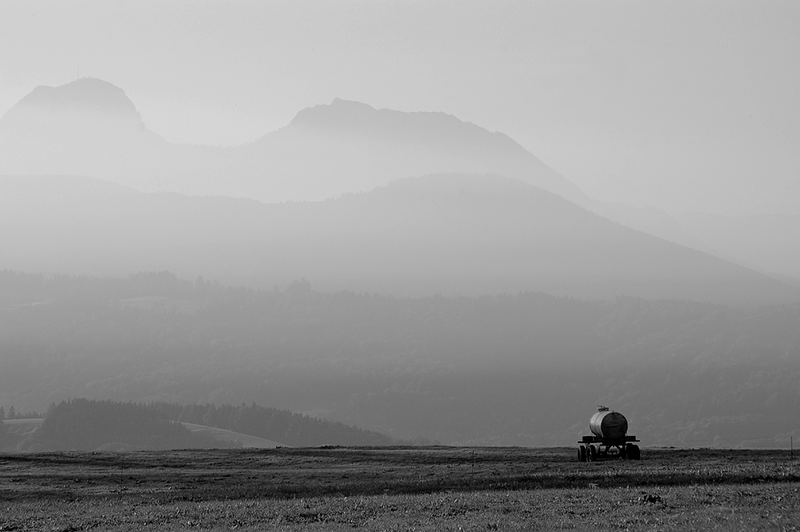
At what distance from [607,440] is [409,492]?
33260mm

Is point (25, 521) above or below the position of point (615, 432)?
below

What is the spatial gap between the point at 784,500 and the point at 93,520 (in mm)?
33772

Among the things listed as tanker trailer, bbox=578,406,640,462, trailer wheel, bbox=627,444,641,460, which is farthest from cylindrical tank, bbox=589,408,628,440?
trailer wheel, bbox=627,444,641,460

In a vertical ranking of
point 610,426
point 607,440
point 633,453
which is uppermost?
point 610,426

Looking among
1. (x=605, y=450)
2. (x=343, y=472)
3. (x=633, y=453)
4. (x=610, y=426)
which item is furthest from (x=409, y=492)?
(x=610, y=426)

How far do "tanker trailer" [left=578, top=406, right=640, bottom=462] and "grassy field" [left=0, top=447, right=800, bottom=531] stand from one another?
1.75 meters

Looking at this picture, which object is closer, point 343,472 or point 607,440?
point 343,472

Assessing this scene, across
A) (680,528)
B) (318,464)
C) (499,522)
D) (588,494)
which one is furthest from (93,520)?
(318,464)

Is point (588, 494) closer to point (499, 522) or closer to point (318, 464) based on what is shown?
point (499, 522)

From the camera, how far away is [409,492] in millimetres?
62250

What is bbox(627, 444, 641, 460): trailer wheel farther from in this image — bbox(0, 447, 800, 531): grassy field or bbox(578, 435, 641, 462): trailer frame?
bbox(0, 447, 800, 531): grassy field

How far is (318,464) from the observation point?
96438 millimetres

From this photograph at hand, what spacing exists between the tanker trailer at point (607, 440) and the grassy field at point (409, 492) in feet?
5.73

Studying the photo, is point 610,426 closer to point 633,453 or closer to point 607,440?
point 607,440
